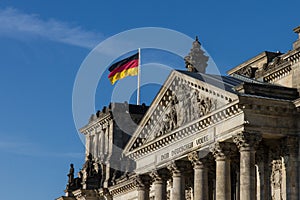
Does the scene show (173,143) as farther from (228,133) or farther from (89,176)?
(89,176)

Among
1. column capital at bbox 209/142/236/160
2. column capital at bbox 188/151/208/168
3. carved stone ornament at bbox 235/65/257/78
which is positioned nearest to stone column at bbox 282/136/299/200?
column capital at bbox 209/142/236/160

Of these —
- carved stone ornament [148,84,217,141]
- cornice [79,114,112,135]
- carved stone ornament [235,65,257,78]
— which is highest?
cornice [79,114,112,135]

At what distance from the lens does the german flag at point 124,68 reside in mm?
86250

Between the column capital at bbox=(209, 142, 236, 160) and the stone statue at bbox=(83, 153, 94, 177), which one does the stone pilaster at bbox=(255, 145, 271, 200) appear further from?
the stone statue at bbox=(83, 153, 94, 177)

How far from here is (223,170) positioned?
2169 inches

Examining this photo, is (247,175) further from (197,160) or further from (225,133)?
(197,160)

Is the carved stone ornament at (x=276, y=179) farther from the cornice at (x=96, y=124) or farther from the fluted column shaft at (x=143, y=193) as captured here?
the cornice at (x=96, y=124)

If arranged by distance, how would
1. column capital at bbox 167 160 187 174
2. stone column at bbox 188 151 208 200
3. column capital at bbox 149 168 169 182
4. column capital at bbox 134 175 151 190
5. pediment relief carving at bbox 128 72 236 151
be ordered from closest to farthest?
pediment relief carving at bbox 128 72 236 151 < stone column at bbox 188 151 208 200 < column capital at bbox 167 160 187 174 < column capital at bbox 149 168 169 182 < column capital at bbox 134 175 151 190

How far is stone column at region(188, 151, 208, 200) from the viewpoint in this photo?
58.2 meters

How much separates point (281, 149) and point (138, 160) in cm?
1805

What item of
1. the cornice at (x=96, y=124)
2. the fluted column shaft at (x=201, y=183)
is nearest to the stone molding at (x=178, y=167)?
the fluted column shaft at (x=201, y=183)

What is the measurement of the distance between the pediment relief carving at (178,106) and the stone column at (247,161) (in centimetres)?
267

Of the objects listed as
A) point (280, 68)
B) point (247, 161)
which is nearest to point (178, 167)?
point (280, 68)

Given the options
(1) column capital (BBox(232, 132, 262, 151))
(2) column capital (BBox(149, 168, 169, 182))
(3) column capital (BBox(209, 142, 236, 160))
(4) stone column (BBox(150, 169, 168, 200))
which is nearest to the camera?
(1) column capital (BBox(232, 132, 262, 151))
